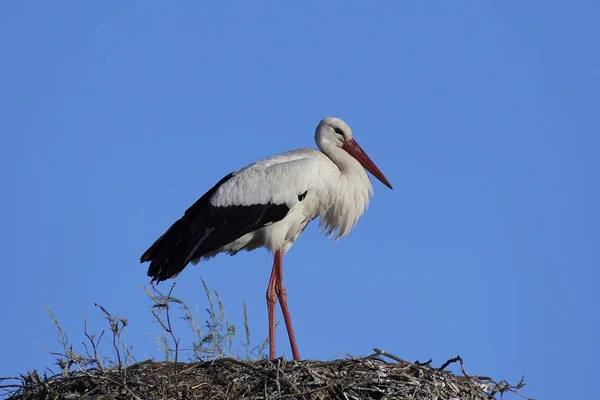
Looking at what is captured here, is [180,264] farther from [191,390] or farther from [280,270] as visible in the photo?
[191,390]

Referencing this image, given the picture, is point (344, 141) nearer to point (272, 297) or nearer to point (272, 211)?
point (272, 211)

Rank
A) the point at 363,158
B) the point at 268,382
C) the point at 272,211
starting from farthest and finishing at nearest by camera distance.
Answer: the point at 363,158 → the point at 272,211 → the point at 268,382

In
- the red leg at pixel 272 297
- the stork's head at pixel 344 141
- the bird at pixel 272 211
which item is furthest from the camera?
the stork's head at pixel 344 141

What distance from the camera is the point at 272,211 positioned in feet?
29.9

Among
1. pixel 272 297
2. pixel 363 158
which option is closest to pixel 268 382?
pixel 272 297

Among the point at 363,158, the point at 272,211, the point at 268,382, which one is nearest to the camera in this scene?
the point at 268,382

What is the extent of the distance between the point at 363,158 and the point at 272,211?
100 centimetres

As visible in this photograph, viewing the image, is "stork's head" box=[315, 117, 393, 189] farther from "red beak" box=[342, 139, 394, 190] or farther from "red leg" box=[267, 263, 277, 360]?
"red leg" box=[267, 263, 277, 360]

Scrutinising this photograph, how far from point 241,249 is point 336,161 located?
1095mm

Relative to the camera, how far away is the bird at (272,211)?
9102 millimetres

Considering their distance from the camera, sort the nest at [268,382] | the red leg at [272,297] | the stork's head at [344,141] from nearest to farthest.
Result: the nest at [268,382] → the red leg at [272,297] → the stork's head at [344,141]

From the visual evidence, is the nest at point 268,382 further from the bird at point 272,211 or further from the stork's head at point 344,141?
the stork's head at point 344,141

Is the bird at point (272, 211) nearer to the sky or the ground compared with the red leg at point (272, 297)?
nearer to the sky

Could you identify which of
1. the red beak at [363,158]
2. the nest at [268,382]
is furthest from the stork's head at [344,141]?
the nest at [268,382]
